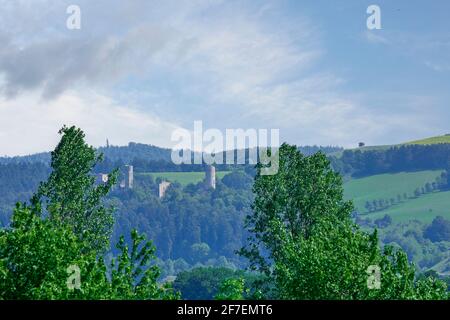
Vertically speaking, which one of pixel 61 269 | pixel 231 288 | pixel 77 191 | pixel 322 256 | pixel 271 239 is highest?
pixel 77 191

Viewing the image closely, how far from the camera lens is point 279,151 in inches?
2965

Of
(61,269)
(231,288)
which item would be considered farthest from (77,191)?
(231,288)

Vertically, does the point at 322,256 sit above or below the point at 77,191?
below

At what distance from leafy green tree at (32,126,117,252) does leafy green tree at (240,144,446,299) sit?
45.1 feet

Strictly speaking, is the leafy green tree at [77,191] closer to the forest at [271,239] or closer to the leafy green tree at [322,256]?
the forest at [271,239]

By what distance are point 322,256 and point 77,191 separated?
33.1 metres

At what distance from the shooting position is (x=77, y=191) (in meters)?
73.7

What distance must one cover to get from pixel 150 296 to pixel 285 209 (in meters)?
32.2

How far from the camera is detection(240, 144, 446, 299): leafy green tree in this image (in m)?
43.6
